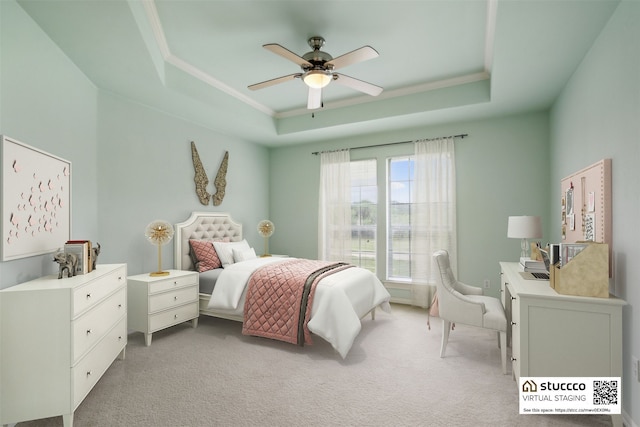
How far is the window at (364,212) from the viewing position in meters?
→ 5.00

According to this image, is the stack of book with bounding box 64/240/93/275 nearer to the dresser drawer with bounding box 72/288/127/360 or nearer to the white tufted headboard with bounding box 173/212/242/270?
the dresser drawer with bounding box 72/288/127/360

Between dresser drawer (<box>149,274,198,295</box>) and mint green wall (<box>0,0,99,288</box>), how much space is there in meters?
0.81

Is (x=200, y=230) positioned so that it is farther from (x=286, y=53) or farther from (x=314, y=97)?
(x=286, y=53)

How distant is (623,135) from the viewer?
1.96 m

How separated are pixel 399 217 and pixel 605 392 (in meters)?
3.10

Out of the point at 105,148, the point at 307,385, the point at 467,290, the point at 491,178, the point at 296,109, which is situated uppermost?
the point at 296,109

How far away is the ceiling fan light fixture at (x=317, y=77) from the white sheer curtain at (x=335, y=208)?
2.45 metres

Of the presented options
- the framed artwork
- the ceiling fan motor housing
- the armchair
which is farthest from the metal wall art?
the armchair

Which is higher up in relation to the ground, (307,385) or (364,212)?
(364,212)

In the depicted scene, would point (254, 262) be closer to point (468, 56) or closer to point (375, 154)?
point (375, 154)

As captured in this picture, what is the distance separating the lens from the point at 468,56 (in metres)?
3.15

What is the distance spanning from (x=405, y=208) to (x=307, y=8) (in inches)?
123

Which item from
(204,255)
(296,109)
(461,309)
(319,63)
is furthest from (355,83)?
(204,255)

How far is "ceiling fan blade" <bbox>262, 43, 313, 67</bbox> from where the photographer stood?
2293mm
